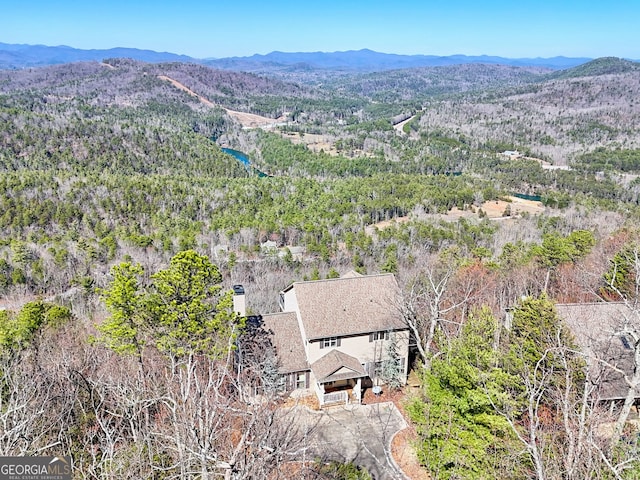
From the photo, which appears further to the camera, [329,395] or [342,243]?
[342,243]

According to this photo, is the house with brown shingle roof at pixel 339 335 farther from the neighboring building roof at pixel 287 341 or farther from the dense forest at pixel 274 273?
the dense forest at pixel 274 273

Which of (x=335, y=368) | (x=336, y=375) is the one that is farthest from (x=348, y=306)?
(x=336, y=375)

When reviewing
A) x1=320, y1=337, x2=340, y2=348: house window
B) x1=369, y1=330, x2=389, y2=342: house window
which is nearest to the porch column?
x1=320, y1=337, x2=340, y2=348: house window

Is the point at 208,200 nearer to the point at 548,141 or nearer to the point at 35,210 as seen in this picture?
the point at 35,210

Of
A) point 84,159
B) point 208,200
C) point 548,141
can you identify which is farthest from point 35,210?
point 548,141

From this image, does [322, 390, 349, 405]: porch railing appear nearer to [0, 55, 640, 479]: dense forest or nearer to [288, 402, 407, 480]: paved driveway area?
[288, 402, 407, 480]: paved driveway area

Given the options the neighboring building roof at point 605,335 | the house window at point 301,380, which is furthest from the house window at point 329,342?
the neighboring building roof at point 605,335
